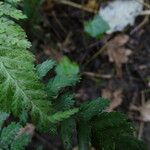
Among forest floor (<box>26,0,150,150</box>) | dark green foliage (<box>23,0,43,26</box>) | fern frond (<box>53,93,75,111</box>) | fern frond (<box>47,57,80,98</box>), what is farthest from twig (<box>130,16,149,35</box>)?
fern frond (<box>53,93,75,111</box>)

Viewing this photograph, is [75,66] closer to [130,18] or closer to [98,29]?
[98,29]

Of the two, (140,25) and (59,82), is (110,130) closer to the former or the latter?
(59,82)

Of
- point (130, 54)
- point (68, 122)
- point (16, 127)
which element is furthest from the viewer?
point (130, 54)

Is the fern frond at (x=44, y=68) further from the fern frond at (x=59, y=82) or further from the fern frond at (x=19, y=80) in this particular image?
the fern frond at (x=19, y=80)

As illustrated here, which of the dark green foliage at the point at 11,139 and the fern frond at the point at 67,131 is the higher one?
the fern frond at the point at 67,131

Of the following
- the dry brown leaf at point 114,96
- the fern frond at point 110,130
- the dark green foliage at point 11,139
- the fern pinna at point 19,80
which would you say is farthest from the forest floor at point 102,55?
the fern pinna at point 19,80

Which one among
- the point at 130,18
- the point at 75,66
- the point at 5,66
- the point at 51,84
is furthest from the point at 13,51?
the point at 130,18

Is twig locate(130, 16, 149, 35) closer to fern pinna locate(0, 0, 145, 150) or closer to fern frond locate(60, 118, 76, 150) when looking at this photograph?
fern pinna locate(0, 0, 145, 150)

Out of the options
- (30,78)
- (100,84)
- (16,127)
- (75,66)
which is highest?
(30,78)
